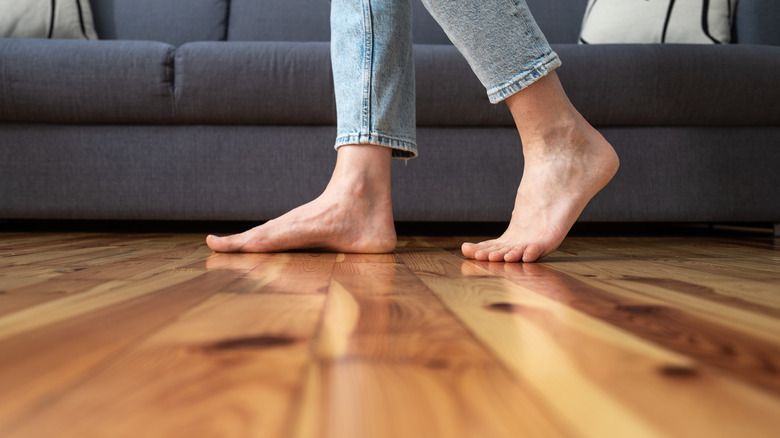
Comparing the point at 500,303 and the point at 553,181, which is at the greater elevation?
the point at 553,181

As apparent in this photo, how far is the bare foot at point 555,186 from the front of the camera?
827 millimetres

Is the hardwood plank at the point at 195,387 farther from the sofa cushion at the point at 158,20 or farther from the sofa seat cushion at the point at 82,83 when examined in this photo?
the sofa cushion at the point at 158,20

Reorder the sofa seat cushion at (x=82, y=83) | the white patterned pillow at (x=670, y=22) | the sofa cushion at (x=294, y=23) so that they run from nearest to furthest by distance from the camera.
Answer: the sofa seat cushion at (x=82, y=83) → the white patterned pillow at (x=670, y=22) → the sofa cushion at (x=294, y=23)

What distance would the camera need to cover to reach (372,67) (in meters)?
0.89

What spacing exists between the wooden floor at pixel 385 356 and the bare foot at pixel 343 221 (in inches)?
10.3

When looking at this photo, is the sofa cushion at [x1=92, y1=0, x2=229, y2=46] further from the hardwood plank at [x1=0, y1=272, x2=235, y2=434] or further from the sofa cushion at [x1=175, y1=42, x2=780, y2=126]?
the hardwood plank at [x1=0, y1=272, x2=235, y2=434]

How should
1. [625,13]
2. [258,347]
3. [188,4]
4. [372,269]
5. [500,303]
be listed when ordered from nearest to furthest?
[258,347]
[500,303]
[372,269]
[625,13]
[188,4]

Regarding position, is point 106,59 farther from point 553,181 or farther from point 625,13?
point 625,13

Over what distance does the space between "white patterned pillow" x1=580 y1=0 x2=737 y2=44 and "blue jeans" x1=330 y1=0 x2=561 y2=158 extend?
1143mm

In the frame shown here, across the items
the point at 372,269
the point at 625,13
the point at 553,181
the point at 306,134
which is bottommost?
the point at 372,269

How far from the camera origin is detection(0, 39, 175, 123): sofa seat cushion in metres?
1.38

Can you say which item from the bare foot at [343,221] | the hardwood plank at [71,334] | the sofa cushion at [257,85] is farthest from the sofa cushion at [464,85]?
the hardwood plank at [71,334]

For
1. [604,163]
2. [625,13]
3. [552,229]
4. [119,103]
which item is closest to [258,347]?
[552,229]

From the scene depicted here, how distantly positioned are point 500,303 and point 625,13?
1668mm
